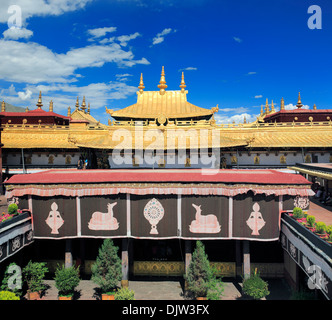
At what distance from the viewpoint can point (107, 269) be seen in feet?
47.4

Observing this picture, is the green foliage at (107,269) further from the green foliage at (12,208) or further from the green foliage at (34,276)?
the green foliage at (12,208)

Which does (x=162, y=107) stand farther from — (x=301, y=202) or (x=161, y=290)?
(x=161, y=290)

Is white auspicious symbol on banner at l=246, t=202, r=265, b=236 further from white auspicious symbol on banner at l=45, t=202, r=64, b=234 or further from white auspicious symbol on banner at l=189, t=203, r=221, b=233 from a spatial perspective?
white auspicious symbol on banner at l=45, t=202, r=64, b=234

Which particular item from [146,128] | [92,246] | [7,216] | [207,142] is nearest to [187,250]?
[92,246]

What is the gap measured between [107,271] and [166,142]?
13.5 m

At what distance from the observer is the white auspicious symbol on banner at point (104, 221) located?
1504 cm

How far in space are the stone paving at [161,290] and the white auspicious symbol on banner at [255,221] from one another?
13.4 ft

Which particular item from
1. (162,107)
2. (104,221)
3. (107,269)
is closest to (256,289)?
(107,269)

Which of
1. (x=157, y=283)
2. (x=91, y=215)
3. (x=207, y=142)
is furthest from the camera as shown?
(x=207, y=142)

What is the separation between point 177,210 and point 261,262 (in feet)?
24.7

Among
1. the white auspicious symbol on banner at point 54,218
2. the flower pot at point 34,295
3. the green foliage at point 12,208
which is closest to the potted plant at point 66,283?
the flower pot at point 34,295

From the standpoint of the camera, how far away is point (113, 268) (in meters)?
14.5

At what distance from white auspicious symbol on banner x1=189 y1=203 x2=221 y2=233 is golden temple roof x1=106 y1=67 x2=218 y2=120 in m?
16.6
